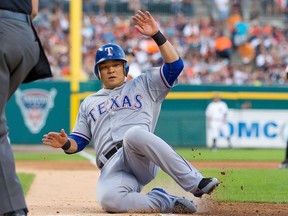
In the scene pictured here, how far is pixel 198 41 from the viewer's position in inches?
893

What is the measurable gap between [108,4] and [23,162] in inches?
408

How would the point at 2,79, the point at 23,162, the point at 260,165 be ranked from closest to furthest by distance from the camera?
the point at 2,79 < the point at 260,165 < the point at 23,162

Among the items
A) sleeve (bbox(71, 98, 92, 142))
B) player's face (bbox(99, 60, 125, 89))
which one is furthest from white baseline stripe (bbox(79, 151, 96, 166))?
player's face (bbox(99, 60, 125, 89))

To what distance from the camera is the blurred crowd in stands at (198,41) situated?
2172 cm

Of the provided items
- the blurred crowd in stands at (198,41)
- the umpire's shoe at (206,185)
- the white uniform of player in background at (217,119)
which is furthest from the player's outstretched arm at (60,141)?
the blurred crowd in stands at (198,41)

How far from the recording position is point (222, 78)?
2159 centimetres

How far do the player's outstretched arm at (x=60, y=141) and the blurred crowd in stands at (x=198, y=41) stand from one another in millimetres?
14420

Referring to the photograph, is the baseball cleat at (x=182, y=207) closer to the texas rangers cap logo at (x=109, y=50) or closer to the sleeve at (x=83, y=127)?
the sleeve at (x=83, y=127)

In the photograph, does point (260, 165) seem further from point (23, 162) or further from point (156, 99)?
point (156, 99)

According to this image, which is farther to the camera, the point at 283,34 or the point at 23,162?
the point at 283,34

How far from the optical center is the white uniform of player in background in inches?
736

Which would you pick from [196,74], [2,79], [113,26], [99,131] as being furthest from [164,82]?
[113,26]

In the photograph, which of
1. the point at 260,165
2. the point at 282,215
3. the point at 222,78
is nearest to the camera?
the point at 282,215

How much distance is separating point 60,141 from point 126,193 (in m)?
0.62
